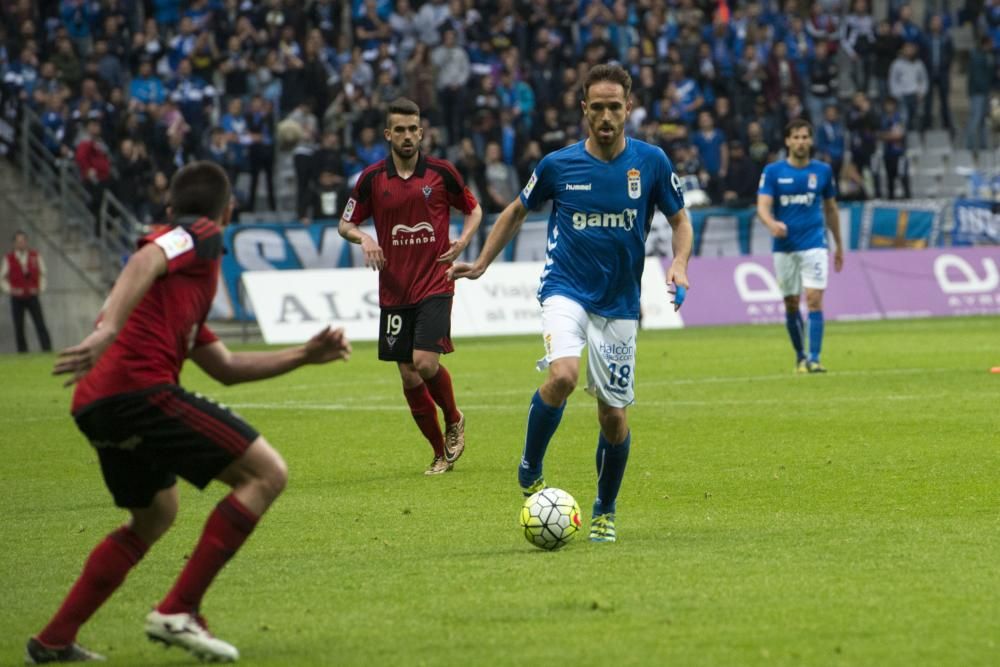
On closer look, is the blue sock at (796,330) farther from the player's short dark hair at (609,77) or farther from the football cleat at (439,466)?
the player's short dark hair at (609,77)

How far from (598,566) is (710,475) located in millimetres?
3505

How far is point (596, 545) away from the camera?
8.51 m

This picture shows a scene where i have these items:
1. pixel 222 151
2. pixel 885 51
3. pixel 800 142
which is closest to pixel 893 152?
pixel 885 51

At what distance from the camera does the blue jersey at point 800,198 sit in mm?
19156

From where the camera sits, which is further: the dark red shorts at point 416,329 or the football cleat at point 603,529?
the dark red shorts at point 416,329

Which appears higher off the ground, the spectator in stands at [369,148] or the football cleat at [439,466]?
the football cleat at [439,466]

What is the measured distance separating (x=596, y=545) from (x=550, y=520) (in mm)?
326

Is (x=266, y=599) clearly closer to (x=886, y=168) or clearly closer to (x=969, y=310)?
(x=969, y=310)

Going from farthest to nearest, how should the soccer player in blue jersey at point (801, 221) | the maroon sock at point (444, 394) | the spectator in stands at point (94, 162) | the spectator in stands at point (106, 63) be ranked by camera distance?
the spectator in stands at point (106, 63), the spectator in stands at point (94, 162), the soccer player in blue jersey at point (801, 221), the maroon sock at point (444, 394)

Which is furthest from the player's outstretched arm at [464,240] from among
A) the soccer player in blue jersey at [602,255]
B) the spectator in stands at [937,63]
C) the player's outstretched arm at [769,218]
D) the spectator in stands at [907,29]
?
the spectator in stands at [937,63]

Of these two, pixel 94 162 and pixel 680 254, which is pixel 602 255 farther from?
pixel 94 162

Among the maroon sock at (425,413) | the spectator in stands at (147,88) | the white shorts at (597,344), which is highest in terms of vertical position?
the white shorts at (597,344)

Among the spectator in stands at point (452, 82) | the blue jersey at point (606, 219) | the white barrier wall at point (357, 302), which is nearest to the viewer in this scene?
the blue jersey at point (606, 219)

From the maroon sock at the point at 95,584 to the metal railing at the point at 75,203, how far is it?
24.2 metres
